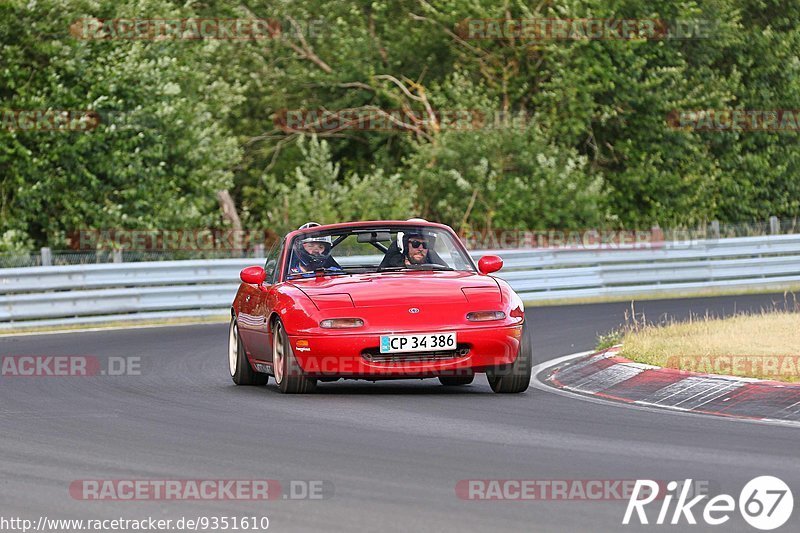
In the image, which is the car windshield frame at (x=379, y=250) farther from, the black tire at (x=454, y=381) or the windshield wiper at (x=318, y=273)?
the black tire at (x=454, y=381)

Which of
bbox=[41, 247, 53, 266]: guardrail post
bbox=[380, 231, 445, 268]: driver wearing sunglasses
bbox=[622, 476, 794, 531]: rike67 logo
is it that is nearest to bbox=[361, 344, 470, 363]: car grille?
bbox=[380, 231, 445, 268]: driver wearing sunglasses

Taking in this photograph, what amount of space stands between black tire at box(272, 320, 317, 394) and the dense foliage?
1638 centimetres

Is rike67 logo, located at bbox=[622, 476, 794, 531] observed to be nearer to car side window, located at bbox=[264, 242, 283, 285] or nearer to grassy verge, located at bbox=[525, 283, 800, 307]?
car side window, located at bbox=[264, 242, 283, 285]

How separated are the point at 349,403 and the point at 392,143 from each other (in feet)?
104

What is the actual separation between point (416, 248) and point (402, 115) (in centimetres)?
2809

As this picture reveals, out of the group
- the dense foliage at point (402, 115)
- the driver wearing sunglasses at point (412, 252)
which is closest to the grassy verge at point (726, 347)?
the driver wearing sunglasses at point (412, 252)

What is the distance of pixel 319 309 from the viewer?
42.2 ft

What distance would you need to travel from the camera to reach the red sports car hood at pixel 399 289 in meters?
12.9

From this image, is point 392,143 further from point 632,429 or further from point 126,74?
point 632,429

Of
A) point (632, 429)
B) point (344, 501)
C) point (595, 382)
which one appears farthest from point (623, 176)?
point (344, 501)

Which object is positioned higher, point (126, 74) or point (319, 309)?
point (126, 74)

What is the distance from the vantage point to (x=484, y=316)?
12805mm

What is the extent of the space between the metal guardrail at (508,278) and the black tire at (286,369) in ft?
39.2

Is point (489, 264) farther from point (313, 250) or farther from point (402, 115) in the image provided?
point (402, 115)
